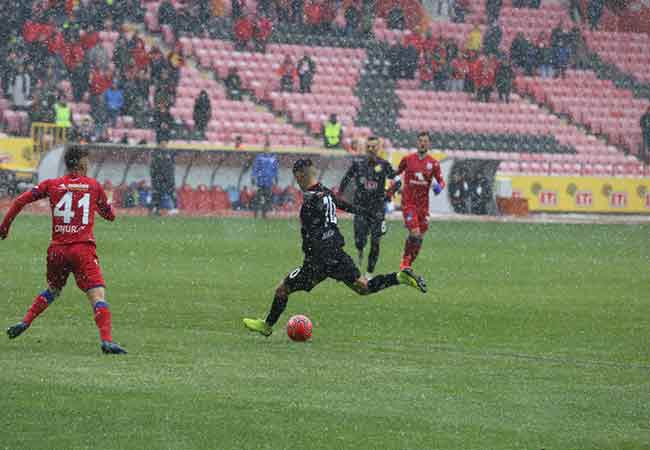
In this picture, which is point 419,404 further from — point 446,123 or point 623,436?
point 446,123

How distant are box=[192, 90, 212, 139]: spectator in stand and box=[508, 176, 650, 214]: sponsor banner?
9.42 metres

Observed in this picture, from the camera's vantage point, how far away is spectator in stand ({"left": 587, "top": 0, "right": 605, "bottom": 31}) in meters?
54.2

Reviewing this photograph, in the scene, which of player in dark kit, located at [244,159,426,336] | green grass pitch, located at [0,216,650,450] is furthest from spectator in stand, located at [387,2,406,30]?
player in dark kit, located at [244,159,426,336]

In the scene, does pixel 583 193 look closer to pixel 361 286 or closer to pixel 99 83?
pixel 99 83

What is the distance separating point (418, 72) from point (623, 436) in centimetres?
4127

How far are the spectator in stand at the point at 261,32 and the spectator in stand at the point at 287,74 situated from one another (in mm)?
929

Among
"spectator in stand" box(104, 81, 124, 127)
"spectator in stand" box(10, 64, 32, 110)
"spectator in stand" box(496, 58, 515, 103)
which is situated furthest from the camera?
"spectator in stand" box(496, 58, 515, 103)

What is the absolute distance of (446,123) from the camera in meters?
48.2

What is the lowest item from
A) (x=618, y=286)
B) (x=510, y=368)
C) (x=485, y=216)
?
(x=485, y=216)

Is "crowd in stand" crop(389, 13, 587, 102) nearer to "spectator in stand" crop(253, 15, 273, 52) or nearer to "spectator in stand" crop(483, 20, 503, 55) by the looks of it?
"spectator in stand" crop(483, 20, 503, 55)

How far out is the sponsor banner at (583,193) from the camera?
1710 inches

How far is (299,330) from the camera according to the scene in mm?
13336

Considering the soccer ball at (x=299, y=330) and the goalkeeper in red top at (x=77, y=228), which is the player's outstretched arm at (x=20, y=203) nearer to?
the goalkeeper in red top at (x=77, y=228)

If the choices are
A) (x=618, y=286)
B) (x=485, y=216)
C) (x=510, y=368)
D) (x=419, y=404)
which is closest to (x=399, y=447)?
(x=419, y=404)
